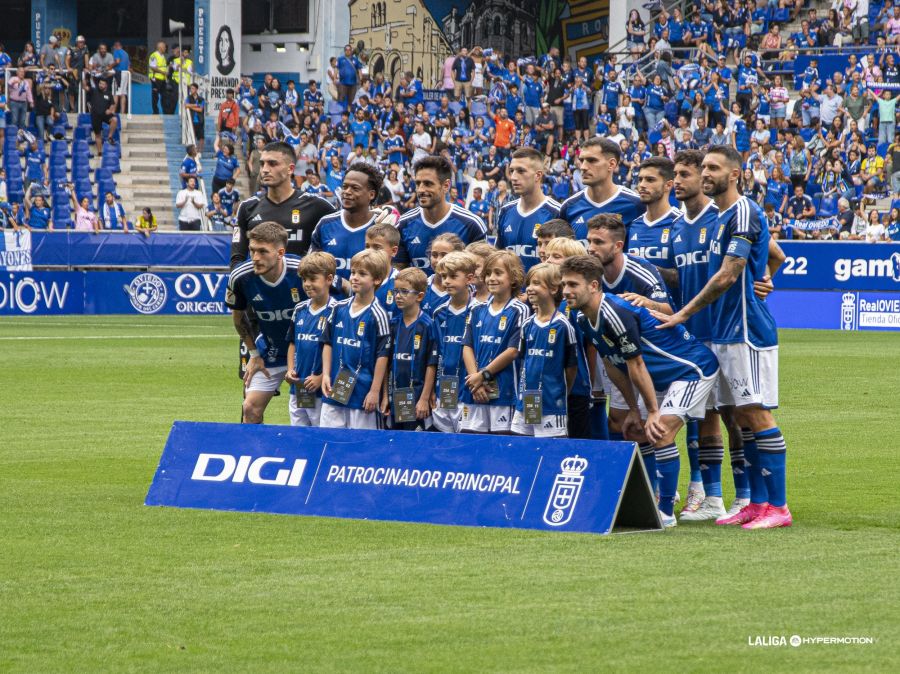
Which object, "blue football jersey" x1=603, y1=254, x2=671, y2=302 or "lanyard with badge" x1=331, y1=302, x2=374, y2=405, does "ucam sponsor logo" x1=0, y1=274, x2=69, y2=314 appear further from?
"blue football jersey" x1=603, y1=254, x2=671, y2=302

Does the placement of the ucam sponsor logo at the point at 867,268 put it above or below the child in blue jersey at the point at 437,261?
below

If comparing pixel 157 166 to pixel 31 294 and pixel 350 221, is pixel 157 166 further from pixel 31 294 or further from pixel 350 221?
pixel 350 221

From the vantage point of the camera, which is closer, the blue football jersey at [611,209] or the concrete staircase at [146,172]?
the blue football jersey at [611,209]

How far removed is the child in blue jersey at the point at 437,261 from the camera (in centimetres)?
1002

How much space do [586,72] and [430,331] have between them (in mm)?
33188

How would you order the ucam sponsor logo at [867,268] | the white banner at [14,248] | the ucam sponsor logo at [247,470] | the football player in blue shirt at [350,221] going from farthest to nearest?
the white banner at [14,248] < the ucam sponsor logo at [867,268] < the football player in blue shirt at [350,221] < the ucam sponsor logo at [247,470]

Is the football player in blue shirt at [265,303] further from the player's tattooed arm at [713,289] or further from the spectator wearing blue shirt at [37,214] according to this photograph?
the spectator wearing blue shirt at [37,214]

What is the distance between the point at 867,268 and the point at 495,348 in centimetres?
2282

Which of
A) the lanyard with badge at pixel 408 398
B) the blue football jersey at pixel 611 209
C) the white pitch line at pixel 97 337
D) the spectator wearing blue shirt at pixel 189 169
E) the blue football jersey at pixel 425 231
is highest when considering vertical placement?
the spectator wearing blue shirt at pixel 189 169

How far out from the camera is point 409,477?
890 cm

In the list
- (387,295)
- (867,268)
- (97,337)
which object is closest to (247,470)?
(387,295)

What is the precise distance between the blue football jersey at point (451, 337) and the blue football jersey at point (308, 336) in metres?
0.75

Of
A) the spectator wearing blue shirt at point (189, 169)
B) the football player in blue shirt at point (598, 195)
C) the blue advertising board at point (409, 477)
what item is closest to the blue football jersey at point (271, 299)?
the blue advertising board at point (409, 477)

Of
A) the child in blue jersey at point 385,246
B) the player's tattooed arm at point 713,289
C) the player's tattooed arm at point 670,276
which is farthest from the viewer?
the child in blue jersey at point 385,246
